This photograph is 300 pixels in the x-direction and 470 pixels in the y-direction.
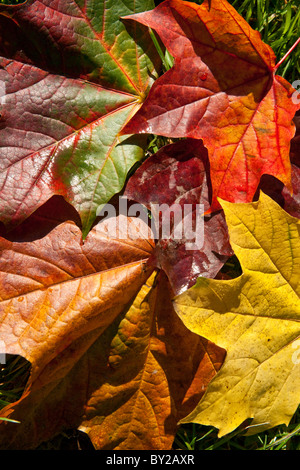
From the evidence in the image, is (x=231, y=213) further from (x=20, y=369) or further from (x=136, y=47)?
(x=20, y=369)

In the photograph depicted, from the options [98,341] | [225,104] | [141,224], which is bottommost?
[98,341]

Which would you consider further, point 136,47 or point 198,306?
point 136,47

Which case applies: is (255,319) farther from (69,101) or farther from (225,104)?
(69,101)

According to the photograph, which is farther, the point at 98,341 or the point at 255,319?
the point at 98,341

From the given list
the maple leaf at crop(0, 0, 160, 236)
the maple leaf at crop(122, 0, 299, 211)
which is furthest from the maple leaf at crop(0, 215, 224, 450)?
the maple leaf at crop(122, 0, 299, 211)

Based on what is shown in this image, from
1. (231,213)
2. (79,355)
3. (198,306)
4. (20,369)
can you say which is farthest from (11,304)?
(231,213)

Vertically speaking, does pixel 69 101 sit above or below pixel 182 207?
above

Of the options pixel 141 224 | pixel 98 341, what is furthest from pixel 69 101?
pixel 98 341
